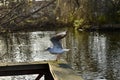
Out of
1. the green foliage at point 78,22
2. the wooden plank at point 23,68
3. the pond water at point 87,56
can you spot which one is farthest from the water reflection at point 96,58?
the wooden plank at point 23,68

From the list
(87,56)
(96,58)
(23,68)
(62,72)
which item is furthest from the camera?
(87,56)

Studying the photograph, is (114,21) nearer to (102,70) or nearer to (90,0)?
(90,0)

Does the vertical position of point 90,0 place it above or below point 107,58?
above

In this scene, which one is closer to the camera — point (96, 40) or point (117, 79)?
point (117, 79)

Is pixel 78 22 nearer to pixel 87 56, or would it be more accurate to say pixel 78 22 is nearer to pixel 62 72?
pixel 87 56

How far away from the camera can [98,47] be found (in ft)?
114

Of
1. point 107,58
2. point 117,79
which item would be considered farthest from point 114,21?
point 117,79

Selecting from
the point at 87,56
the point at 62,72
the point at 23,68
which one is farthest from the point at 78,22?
the point at 62,72

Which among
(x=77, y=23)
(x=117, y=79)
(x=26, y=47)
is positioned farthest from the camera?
(x=77, y=23)

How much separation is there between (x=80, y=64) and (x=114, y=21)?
27573 mm

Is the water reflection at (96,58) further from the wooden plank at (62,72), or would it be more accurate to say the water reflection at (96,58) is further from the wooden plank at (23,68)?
the wooden plank at (62,72)

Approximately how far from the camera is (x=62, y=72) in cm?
473

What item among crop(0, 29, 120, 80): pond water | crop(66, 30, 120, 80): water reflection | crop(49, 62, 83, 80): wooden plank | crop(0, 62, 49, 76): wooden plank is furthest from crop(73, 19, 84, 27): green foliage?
crop(49, 62, 83, 80): wooden plank

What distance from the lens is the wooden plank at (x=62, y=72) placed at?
14.4ft
